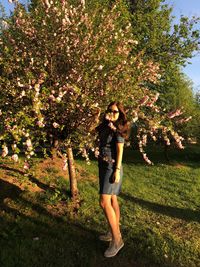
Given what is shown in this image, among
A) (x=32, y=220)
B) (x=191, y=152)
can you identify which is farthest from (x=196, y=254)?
(x=191, y=152)

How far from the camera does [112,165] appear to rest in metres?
6.34

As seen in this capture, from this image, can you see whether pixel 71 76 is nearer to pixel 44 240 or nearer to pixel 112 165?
pixel 112 165

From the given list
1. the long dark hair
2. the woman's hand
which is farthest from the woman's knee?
the long dark hair

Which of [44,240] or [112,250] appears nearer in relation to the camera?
[112,250]

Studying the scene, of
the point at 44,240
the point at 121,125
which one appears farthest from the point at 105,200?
the point at 44,240

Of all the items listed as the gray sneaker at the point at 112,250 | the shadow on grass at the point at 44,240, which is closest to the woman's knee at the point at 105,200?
the gray sneaker at the point at 112,250

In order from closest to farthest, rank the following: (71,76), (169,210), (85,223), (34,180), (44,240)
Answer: (44,240), (85,223), (71,76), (169,210), (34,180)

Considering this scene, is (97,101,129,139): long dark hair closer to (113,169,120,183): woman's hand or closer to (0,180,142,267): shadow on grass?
(113,169,120,183): woman's hand

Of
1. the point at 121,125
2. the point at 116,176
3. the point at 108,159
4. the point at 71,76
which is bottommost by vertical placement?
the point at 116,176

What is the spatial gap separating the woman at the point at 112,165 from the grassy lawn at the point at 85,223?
491 millimetres

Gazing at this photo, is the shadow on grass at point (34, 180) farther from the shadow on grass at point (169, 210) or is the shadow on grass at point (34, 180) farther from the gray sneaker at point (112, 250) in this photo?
the gray sneaker at point (112, 250)

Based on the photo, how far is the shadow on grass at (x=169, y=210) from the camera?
9.51m

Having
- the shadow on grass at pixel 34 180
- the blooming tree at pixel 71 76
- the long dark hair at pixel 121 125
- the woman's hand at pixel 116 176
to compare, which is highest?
the blooming tree at pixel 71 76

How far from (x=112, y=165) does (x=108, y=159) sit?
5.2 inches
